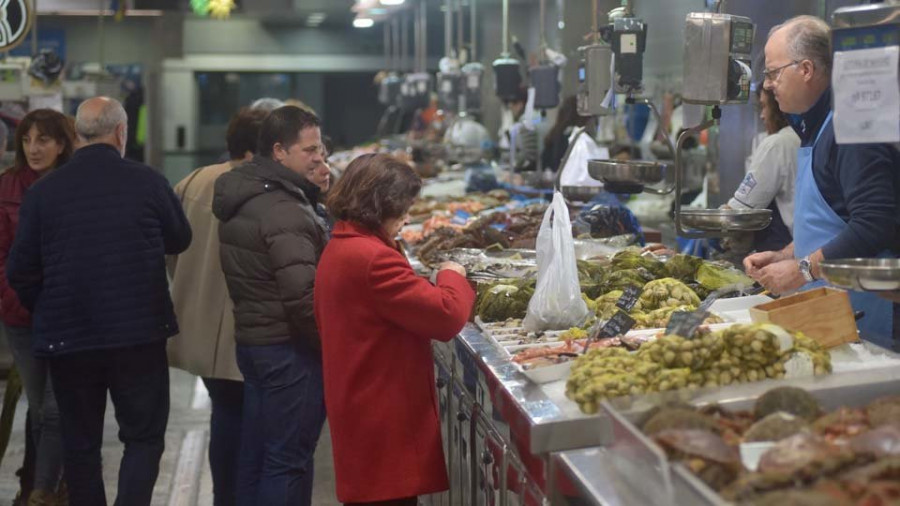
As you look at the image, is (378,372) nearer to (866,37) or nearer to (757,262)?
(757,262)

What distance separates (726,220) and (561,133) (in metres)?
4.73

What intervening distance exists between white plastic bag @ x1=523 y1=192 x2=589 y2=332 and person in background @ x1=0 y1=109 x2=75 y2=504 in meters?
2.43

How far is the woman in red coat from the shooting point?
3396mm

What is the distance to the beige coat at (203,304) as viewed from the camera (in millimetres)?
4875

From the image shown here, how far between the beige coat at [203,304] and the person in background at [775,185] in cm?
224

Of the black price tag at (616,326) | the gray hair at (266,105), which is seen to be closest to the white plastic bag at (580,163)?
the gray hair at (266,105)

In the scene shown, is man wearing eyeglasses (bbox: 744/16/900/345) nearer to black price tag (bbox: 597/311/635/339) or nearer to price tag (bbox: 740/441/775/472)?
black price tag (bbox: 597/311/635/339)

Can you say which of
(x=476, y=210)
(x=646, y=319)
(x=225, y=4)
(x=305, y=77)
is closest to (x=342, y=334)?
(x=646, y=319)

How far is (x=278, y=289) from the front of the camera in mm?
4207

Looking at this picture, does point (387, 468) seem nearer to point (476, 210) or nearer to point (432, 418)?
point (432, 418)

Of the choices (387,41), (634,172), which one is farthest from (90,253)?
(387,41)

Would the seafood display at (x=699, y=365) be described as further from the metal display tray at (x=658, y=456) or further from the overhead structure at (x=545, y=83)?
the overhead structure at (x=545, y=83)

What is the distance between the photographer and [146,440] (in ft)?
15.3

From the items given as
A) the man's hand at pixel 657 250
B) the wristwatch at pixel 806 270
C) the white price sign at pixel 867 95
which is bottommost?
the man's hand at pixel 657 250
